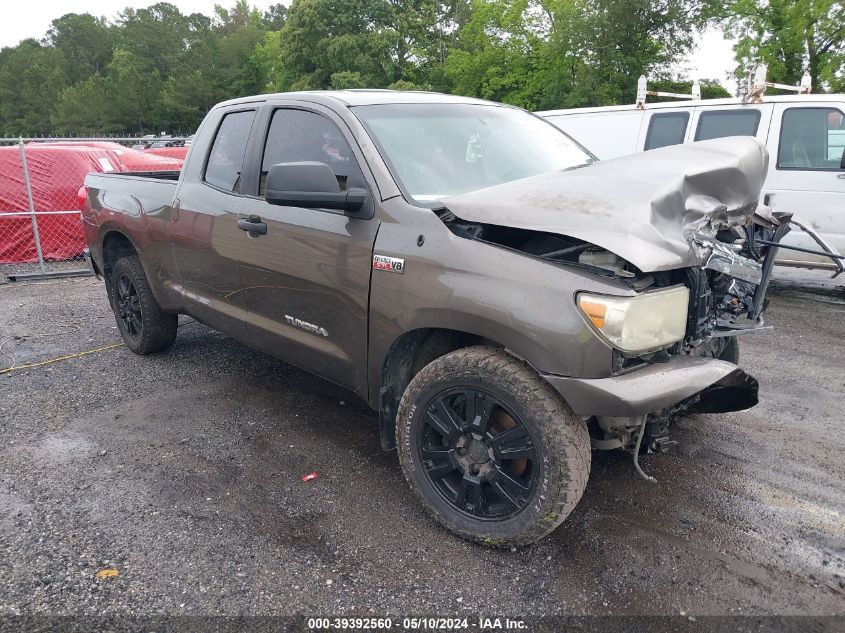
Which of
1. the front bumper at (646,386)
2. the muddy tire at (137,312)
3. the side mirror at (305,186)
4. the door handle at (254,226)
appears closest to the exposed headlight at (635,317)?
the front bumper at (646,386)

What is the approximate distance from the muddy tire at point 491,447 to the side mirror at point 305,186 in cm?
88

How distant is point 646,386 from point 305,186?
1.68 m

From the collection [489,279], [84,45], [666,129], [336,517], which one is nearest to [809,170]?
[666,129]

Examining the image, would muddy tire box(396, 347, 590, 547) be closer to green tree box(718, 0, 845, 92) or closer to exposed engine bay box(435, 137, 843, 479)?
exposed engine bay box(435, 137, 843, 479)

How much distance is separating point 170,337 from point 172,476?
6.70 ft

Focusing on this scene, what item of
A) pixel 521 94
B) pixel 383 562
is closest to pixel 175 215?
pixel 383 562

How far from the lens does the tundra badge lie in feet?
9.65

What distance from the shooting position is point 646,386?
2.45m

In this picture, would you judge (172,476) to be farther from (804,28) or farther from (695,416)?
(804,28)

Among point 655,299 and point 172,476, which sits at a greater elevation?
point 655,299

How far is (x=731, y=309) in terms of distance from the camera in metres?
3.28

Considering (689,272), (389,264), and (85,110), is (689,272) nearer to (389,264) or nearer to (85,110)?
(389,264)

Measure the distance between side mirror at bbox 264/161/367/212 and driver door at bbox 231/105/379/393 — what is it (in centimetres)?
18

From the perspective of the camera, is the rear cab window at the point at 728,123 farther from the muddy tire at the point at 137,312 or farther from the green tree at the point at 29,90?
the green tree at the point at 29,90
